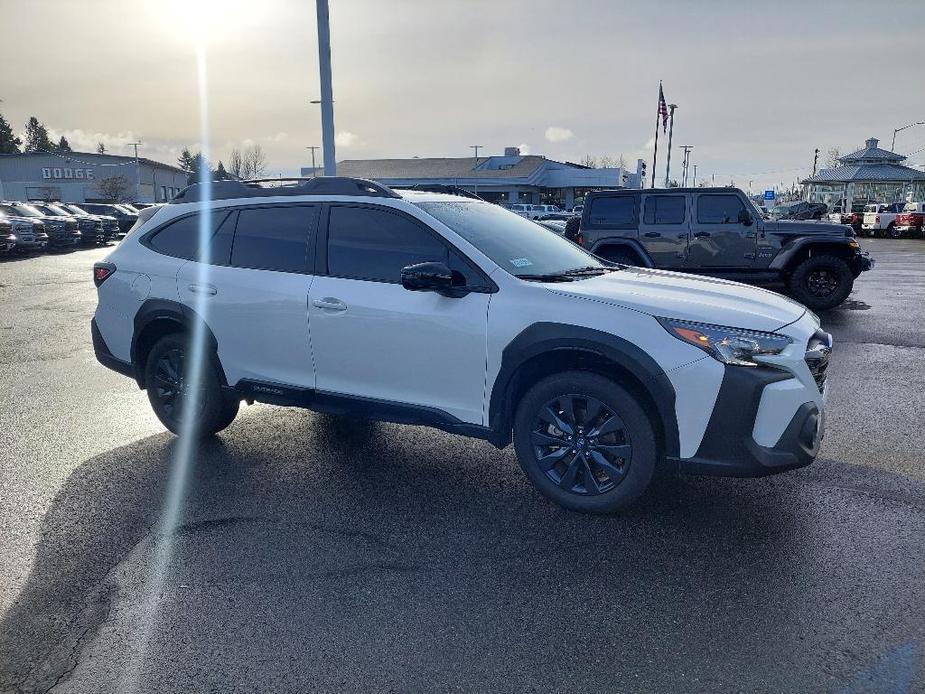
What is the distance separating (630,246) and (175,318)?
812cm

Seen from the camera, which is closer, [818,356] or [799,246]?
[818,356]

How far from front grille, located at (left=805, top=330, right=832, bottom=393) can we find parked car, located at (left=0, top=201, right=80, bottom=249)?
87.2 ft

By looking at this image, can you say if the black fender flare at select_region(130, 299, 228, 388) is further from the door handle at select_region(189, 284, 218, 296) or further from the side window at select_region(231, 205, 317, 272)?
the side window at select_region(231, 205, 317, 272)

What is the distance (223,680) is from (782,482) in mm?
3321

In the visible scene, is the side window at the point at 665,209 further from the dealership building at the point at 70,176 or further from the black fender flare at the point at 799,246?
the dealership building at the point at 70,176

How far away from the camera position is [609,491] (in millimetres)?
3600

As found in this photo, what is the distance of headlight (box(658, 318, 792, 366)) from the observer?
3303mm

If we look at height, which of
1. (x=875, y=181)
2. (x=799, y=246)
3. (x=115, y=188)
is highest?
(x=875, y=181)

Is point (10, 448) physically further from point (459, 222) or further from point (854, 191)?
point (854, 191)

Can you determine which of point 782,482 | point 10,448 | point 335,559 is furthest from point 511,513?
point 10,448

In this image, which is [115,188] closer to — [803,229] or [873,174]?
[873,174]

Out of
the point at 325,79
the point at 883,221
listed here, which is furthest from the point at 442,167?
the point at 325,79

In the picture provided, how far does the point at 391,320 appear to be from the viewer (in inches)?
156

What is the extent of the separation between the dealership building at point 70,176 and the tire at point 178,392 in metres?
71.5
